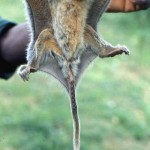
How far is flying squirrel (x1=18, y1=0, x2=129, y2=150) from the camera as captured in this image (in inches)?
38.4

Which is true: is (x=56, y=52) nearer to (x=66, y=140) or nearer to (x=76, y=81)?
(x=76, y=81)

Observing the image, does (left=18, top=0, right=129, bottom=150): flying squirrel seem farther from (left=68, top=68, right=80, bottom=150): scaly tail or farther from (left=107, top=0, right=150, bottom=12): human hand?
(left=107, top=0, right=150, bottom=12): human hand

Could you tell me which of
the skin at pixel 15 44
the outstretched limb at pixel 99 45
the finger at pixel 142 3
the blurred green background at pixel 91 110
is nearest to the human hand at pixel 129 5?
the finger at pixel 142 3

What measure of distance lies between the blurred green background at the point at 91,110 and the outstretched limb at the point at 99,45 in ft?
9.70

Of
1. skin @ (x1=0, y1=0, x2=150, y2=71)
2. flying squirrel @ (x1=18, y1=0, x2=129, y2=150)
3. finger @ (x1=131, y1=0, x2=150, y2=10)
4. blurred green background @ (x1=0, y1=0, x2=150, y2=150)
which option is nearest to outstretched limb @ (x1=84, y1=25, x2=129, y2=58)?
flying squirrel @ (x1=18, y1=0, x2=129, y2=150)

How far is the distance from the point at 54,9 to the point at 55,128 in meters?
3.45

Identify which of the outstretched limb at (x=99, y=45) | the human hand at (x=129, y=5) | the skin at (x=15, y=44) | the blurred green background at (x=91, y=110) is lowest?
the blurred green background at (x=91, y=110)

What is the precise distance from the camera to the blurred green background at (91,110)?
169 inches

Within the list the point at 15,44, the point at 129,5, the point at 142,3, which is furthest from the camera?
the point at 15,44

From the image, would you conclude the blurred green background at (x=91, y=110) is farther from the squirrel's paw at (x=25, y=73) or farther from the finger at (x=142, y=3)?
the squirrel's paw at (x=25, y=73)

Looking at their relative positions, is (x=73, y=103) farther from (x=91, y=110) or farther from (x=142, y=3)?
(x=91, y=110)

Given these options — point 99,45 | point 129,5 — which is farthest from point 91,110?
point 99,45

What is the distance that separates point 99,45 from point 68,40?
72 mm

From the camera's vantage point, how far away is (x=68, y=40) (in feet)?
3.17
